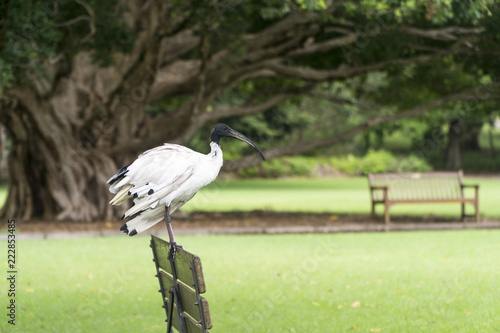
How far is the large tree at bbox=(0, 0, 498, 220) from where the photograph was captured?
56.2ft

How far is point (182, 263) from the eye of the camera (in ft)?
17.0

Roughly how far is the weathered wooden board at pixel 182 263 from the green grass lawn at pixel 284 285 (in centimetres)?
231

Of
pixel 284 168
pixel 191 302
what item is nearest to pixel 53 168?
pixel 191 302

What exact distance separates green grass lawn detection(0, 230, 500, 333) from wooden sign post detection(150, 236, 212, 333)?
2.25 metres

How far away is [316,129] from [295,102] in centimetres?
2695

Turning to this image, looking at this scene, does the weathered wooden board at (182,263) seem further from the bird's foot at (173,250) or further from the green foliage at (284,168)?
the green foliage at (284,168)

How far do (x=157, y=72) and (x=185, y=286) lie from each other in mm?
14419

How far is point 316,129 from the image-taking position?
53656 mm

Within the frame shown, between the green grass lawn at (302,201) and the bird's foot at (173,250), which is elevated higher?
→ the bird's foot at (173,250)

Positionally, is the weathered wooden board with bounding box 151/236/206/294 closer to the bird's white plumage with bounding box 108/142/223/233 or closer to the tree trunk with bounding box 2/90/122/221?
the bird's white plumage with bounding box 108/142/223/233

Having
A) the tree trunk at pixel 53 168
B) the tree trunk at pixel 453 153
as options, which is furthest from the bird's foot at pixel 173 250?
the tree trunk at pixel 453 153

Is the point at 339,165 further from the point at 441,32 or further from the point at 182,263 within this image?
the point at 182,263

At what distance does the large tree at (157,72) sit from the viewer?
56.2 feet

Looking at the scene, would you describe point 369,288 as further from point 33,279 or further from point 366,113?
point 366,113
